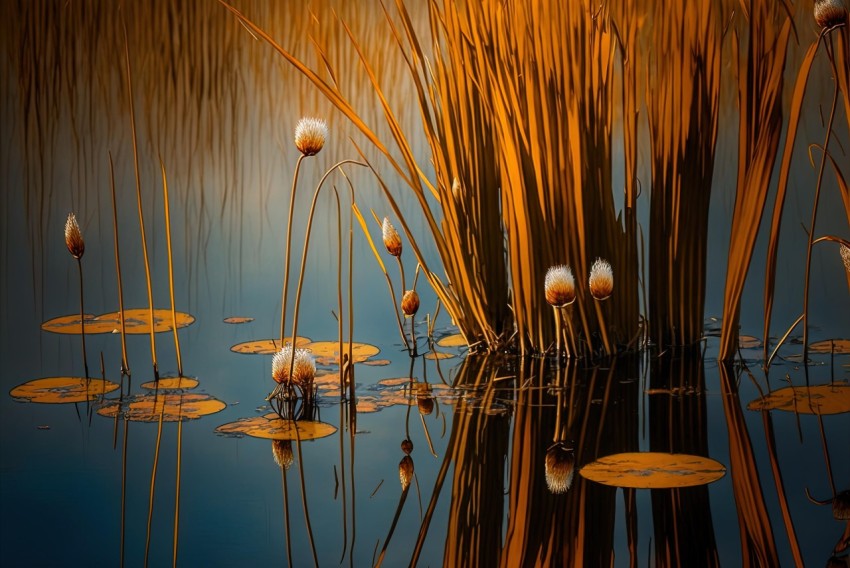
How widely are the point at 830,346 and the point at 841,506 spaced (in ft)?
3.13

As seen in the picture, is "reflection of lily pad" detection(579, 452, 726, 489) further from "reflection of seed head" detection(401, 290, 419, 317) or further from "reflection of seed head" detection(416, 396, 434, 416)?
"reflection of seed head" detection(401, 290, 419, 317)

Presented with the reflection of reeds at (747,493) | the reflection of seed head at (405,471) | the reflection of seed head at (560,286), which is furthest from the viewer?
the reflection of seed head at (560,286)

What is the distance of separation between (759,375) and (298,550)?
3.78 feet

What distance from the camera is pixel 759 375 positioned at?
2086 millimetres

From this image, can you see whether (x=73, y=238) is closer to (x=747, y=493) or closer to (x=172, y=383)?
(x=172, y=383)

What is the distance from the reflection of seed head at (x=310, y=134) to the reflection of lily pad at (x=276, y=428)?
18.9 inches

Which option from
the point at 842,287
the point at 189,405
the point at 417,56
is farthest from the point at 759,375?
the point at 189,405

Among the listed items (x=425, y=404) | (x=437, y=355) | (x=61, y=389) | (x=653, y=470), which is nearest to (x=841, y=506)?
(x=653, y=470)

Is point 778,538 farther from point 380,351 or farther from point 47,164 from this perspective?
point 47,164

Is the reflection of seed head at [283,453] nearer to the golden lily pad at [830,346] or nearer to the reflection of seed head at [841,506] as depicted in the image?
the reflection of seed head at [841,506]

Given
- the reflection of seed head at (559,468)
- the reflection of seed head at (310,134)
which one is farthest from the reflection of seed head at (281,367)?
the reflection of seed head at (559,468)

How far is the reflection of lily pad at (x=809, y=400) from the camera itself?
73.1 inches

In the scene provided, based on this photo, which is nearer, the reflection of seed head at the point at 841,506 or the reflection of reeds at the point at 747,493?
the reflection of reeds at the point at 747,493

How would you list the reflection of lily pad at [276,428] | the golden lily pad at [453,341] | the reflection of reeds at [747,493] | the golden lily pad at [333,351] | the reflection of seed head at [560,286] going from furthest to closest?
1. the golden lily pad at [453,341]
2. the golden lily pad at [333,351]
3. the reflection of seed head at [560,286]
4. the reflection of lily pad at [276,428]
5. the reflection of reeds at [747,493]
